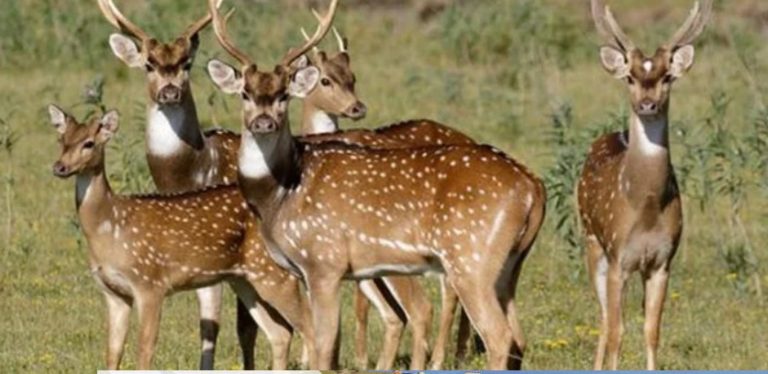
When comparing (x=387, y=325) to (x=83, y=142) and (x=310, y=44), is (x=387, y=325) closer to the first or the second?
(x=310, y=44)

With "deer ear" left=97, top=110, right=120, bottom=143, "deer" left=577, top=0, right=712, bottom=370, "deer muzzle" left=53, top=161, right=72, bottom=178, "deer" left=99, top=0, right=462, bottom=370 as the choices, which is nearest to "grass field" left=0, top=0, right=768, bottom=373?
"deer" left=99, top=0, right=462, bottom=370

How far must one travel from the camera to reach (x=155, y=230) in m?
10.4

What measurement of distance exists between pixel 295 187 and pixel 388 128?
1767 millimetres

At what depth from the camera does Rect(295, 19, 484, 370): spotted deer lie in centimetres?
1116

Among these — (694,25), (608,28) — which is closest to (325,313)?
(608,28)

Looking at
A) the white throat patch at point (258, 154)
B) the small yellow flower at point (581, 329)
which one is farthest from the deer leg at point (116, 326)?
the small yellow flower at point (581, 329)

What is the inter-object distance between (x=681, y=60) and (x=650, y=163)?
0.51 m

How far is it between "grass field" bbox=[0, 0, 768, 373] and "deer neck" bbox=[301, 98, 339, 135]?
116cm

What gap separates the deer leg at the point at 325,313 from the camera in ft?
32.9

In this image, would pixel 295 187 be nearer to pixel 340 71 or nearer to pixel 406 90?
pixel 340 71

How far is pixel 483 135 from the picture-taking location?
19781 millimetres

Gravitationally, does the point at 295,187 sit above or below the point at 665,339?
above

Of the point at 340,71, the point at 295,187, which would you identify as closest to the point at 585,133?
the point at 340,71

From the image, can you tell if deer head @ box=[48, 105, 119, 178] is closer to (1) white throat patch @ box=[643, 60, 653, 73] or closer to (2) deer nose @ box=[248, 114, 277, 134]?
(2) deer nose @ box=[248, 114, 277, 134]
